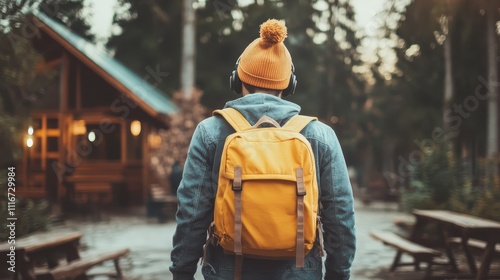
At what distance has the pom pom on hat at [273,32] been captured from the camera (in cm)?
275

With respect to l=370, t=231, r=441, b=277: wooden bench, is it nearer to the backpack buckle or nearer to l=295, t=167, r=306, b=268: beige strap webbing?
l=295, t=167, r=306, b=268: beige strap webbing

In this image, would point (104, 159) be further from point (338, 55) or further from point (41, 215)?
point (338, 55)

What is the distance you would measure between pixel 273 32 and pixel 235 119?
0.41 m

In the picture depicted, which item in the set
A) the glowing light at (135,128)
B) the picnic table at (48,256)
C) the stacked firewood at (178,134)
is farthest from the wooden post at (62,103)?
the picnic table at (48,256)

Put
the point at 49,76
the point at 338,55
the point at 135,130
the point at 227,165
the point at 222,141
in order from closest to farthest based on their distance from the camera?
1. the point at 227,165
2. the point at 222,141
3. the point at 49,76
4. the point at 135,130
5. the point at 338,55

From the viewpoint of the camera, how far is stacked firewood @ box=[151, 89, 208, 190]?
20141 mm

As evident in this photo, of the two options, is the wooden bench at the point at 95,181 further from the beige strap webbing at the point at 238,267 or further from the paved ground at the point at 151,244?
the beige strap webbing at the point at 238,267

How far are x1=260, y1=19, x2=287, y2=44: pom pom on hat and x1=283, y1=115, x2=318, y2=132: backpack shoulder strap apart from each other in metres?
0.35

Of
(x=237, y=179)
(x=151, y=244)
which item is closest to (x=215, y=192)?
(x=237, y=179)

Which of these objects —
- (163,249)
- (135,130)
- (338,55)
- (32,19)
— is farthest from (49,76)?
(338,55)

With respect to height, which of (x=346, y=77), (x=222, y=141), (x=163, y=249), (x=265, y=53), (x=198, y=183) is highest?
(x=346, y=77)

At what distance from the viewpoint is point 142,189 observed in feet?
75.4

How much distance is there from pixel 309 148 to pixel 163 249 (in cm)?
938

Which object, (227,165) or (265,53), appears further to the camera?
(265,53)
